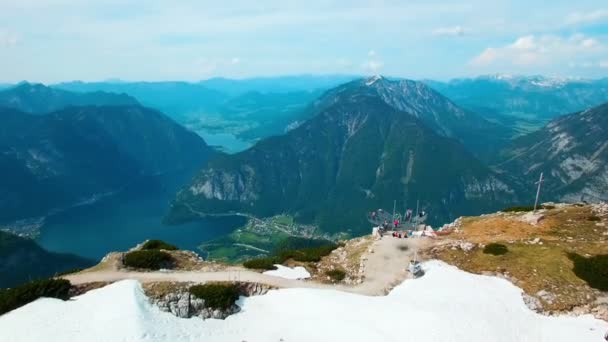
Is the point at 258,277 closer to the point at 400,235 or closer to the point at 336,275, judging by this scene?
the point at 336,275

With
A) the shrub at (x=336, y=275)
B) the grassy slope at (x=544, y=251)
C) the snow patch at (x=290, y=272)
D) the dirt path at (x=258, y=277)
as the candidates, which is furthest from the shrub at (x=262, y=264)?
the grassy slope at (x=544, y=251)

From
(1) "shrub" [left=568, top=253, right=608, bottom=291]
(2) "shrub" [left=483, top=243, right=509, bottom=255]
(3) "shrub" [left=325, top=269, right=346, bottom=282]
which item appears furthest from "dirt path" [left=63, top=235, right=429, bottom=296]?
(1) "shrub" [left=568, top=253, right=608, bottom=291]

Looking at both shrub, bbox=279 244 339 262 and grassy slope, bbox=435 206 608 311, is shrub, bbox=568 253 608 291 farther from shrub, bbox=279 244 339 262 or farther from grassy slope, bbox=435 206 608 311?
shrub, bbox=279 244 339 262

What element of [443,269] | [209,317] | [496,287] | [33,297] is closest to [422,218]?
[443,269]

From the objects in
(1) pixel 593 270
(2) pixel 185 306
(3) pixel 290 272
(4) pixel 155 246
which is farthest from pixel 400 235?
(4) pixel 155 246

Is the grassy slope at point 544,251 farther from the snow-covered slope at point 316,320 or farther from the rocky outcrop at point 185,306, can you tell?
the rocky outcrop at point 185,306

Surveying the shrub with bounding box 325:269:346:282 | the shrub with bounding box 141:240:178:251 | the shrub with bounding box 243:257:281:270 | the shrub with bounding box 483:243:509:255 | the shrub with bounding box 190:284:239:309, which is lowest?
the shrub with bounding box 141:240:178:251

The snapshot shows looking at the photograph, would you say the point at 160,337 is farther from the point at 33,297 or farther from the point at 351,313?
the point at 351,313
